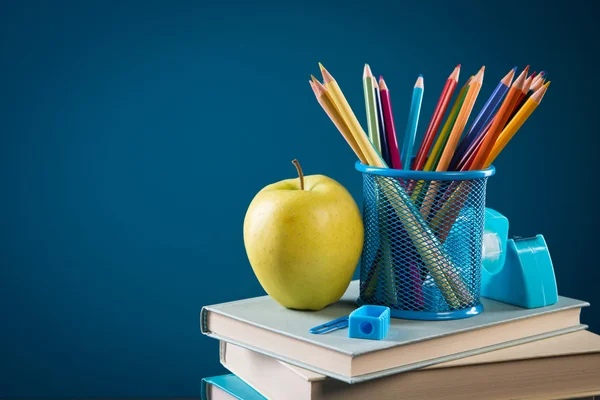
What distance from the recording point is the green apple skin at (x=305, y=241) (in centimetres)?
71

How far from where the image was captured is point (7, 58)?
1738mm

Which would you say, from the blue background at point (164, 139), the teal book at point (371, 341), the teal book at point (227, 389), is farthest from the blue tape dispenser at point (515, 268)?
the blue background at point (164, 139)

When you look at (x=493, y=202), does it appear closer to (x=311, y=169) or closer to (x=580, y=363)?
(x=311, y=169)

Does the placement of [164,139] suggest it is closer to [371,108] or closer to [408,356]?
[371,108]

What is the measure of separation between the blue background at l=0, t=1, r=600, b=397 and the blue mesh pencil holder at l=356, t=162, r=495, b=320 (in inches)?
41.0

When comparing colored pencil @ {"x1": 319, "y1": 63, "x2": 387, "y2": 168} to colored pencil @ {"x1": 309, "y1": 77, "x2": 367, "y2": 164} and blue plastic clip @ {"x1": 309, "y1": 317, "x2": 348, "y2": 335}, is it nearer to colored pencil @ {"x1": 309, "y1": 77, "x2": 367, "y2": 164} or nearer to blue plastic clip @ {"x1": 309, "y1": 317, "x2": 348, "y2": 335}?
colored pencil @ {"x1": 309, "y1": 77, "x2": 367, "y2": 164}

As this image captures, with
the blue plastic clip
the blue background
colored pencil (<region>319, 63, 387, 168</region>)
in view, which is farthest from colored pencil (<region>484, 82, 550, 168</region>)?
the blue background

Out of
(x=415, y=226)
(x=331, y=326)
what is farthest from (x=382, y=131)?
(x=331, y=326)

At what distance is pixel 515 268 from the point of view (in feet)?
2.67

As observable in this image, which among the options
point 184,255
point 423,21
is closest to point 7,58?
point 184,255

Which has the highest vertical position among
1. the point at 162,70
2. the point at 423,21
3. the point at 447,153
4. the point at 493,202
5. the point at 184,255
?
the point at 423,21

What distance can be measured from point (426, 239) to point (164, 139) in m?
1.16

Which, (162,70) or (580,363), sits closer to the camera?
(580,363)

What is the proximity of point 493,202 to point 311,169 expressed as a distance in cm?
46
